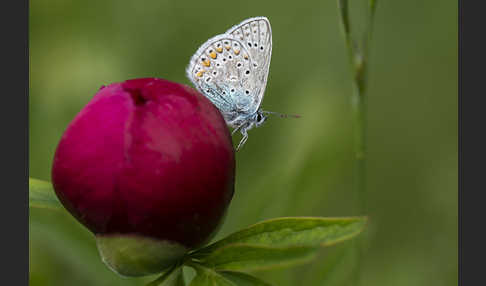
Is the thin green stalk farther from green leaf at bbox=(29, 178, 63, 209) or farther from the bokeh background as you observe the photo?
green leaf at bbox=(29, 178, 63, 209)

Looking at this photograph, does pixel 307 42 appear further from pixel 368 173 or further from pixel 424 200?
pixel 424 200

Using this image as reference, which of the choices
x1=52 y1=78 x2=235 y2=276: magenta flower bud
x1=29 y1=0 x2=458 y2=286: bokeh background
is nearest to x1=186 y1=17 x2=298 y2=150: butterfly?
x1=29 y1=0 x2=458 y2=286: bokeh background

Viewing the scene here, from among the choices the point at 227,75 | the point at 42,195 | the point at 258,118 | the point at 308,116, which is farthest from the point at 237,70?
the point at 42,195

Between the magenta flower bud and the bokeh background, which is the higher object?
the magenta flower bud

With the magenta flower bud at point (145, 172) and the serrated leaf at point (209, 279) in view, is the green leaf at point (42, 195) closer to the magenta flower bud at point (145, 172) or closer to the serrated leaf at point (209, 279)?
the magenta flower bud at point (145, 172)

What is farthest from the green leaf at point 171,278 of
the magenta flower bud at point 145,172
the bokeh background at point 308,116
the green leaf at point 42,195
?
the bokeh background at point 308,116

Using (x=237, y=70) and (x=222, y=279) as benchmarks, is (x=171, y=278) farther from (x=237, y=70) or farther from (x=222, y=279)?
(x=237, y=70)

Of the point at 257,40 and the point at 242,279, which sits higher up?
the point at 257,40

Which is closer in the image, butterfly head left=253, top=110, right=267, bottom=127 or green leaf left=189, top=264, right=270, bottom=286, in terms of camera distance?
green leaf left=189, top=264, right=270, bottom=286
